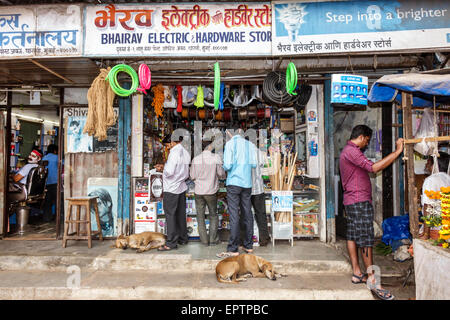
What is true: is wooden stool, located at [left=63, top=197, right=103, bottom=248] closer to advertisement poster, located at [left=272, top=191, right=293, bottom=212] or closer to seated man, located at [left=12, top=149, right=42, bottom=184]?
seated man, located at [left=12, top=149, right=42, bottom=184]

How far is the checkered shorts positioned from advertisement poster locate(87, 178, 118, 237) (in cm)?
444

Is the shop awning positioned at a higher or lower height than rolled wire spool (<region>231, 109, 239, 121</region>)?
lower

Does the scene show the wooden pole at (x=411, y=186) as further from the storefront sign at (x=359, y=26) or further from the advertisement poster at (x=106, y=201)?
the advertisement poster at (x=106, y=201)

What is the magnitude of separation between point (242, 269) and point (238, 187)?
1.35 metres

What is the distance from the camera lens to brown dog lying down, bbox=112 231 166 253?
497cm

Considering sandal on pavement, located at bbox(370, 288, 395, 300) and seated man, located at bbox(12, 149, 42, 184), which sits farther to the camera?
seated man, located at bbox(12, 149, 42, 184)

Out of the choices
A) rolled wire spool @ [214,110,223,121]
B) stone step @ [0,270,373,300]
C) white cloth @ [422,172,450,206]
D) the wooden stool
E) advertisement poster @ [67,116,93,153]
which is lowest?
stone step @ [0,270,373,300]

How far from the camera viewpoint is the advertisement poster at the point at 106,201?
19.0 feet

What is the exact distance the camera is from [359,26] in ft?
13.9

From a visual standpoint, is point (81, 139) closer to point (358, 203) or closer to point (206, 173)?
point (206, 173)

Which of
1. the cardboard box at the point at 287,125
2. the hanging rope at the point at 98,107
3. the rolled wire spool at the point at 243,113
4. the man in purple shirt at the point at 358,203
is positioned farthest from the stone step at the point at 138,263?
the rolled wire spool at the point at 243,113

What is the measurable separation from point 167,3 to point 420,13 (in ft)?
12.4

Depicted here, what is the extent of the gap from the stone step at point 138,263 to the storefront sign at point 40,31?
3266 mm

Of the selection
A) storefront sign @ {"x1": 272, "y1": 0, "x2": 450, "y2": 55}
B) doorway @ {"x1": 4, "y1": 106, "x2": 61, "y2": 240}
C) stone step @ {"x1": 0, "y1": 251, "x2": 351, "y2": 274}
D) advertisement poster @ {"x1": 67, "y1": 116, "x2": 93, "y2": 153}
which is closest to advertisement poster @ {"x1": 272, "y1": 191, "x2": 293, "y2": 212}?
stone step @ {"x1": 0, "y1": 251, "x2": 351, "y2": 274}
